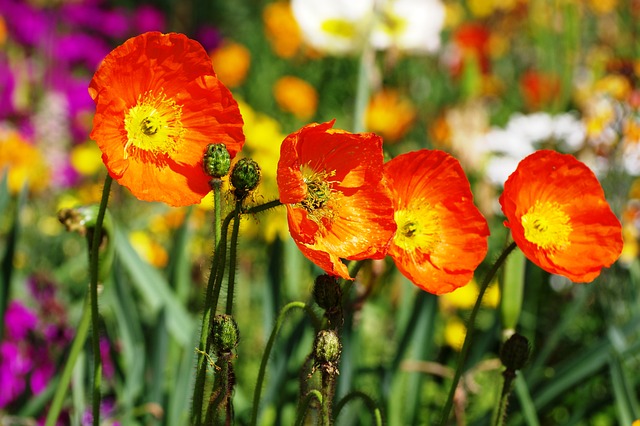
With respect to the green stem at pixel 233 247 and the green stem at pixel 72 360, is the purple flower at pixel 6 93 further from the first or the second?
the green stem at pixel 233 247

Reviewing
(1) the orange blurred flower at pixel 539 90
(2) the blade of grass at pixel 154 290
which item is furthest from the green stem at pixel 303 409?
(1) the orange blurred flower at pixel 539 90

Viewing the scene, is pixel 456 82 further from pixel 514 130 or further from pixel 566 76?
pixel 566 76

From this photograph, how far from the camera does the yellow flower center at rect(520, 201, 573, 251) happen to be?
961 millimetres

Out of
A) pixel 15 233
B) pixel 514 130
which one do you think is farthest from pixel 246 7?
pixel 15 233

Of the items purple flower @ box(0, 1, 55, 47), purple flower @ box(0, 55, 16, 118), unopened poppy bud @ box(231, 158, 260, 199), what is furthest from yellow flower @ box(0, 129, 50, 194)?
unopened poppy bud @ box(231, 158, 260, 199)

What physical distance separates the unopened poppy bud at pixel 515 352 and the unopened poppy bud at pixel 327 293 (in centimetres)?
22

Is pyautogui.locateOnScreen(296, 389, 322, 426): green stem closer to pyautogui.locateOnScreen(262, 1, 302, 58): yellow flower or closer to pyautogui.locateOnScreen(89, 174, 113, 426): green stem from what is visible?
pyautogui.locateOnScreen(89, 174, 113, 426): green stem

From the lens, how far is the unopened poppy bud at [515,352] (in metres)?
0.96

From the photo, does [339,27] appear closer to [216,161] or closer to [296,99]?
[296,99]

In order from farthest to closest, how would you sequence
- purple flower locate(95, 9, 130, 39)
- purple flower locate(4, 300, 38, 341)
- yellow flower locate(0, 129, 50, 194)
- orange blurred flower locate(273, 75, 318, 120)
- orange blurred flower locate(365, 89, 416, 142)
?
purple flower locate(95, 9, 130, 39) → orange blurred flower locate(273, 75, 318, 120) → orange blurred flower locate(365, 89, 416, 142) → yellow flower locate(0, 129, 50, 194) → purple flower locate(4, 300, 38, 341)

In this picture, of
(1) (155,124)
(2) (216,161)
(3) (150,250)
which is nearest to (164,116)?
(1) (155,124)

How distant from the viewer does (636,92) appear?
89.0 inches

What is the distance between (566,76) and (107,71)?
186cm

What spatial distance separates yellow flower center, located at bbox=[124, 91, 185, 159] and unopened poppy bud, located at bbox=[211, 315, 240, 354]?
193mm
